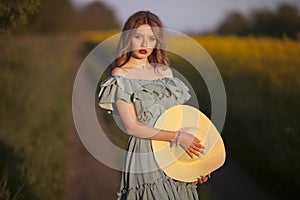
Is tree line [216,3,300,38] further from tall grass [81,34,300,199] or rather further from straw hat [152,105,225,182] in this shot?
straw hat [152,105,225,182]

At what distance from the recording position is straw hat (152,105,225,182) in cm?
342

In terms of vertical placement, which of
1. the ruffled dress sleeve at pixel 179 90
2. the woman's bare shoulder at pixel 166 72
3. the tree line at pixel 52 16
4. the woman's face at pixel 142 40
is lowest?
the tree line at pixel 52 16

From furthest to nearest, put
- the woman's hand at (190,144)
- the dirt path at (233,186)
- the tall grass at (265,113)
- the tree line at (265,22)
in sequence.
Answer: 1. the tree line at (265,22)
2. the tall grass at (265,113)
3. the dirt path at (233,186)
4. the woman's hand at (190,144)

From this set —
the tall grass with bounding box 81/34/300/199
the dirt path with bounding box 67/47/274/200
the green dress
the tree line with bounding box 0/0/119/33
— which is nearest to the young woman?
the green dress

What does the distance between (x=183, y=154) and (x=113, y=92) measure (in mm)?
570

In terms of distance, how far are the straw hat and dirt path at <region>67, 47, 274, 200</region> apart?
10.3 ft

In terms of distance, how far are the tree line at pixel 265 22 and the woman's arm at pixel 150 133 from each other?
2854cm

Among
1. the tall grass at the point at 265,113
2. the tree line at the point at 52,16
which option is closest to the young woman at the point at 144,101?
the tree line at the point at 52,16

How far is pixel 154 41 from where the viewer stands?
139 inches

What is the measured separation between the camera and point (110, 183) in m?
7.36

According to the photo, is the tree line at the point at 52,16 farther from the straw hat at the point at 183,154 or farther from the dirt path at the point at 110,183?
the straw hat at the point at 183,154

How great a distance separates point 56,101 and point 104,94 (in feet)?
36.7

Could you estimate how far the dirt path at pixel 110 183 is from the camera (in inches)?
265

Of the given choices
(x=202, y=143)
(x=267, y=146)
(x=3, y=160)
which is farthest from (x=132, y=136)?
(x=267, y=146)
